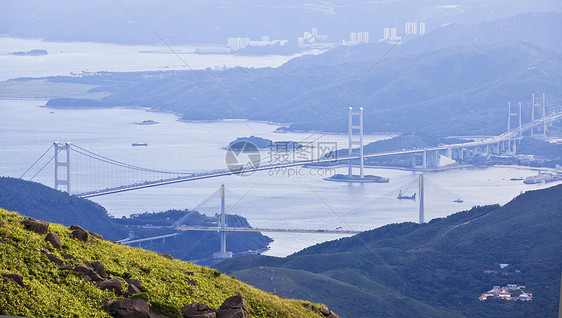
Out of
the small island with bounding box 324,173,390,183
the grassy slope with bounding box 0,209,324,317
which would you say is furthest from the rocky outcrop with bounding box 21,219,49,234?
the small island with bounding box 324,173,390,183

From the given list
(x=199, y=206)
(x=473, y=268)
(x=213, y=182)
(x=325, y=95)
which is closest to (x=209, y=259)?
(x=199, y=206)

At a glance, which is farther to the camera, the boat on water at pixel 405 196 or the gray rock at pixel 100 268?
the boat on water at pixel 405 196

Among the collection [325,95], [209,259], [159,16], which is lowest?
[209,259]

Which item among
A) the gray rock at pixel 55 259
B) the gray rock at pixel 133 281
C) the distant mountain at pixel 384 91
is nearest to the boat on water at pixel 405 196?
the distant mountain at pixel 384 91

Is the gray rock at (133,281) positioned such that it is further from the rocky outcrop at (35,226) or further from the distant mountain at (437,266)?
the distant mountain at (437,266)

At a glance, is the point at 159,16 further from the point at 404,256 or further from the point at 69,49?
the point at 404,256

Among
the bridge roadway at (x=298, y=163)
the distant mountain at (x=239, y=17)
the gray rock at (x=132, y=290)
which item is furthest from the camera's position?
the distant mountain at (x=239, y=17)
